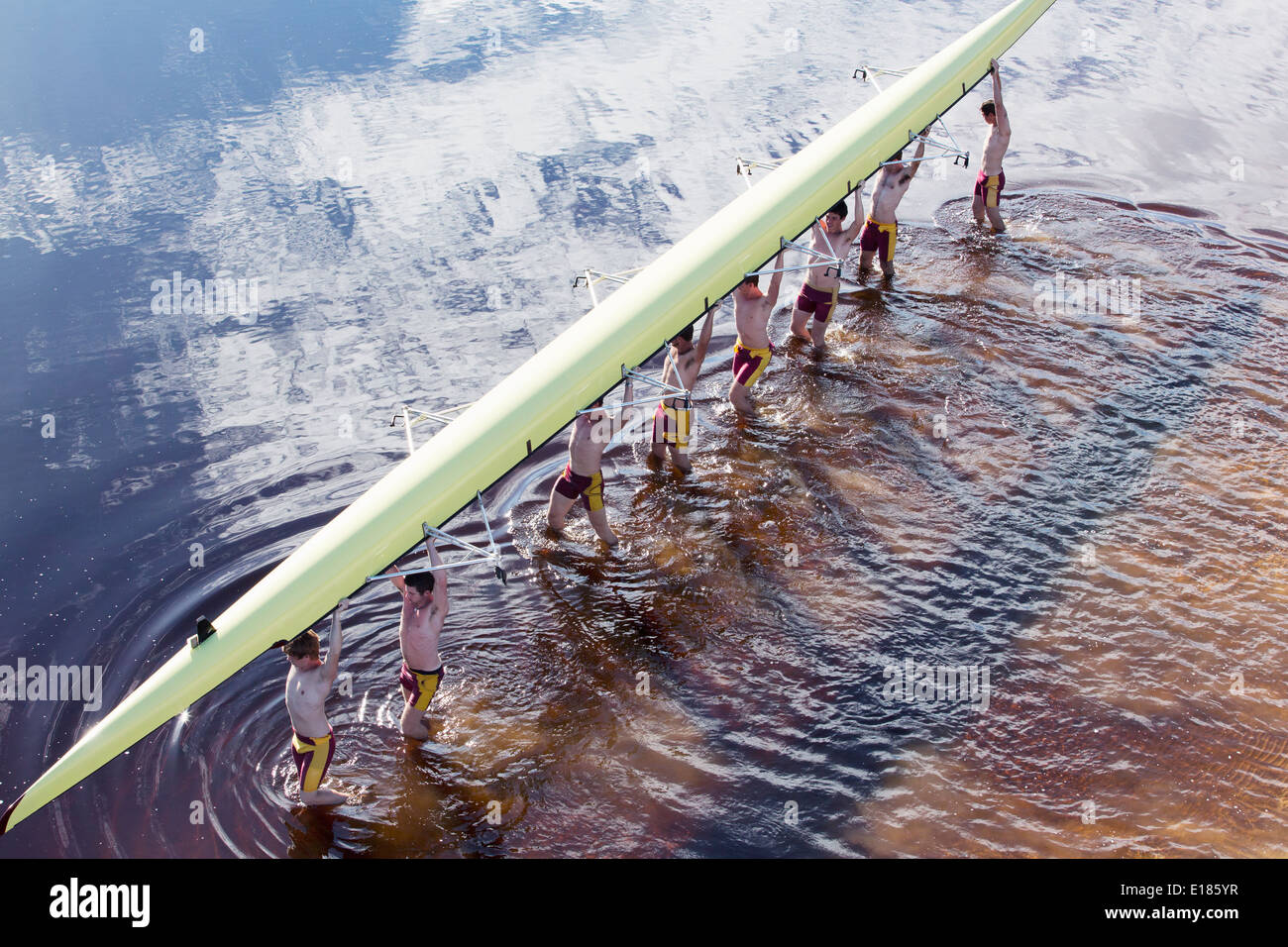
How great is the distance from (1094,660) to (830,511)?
2.81 m

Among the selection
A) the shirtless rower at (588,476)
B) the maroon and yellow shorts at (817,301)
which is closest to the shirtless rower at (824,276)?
the maroon and yellow shorts at (817,301)

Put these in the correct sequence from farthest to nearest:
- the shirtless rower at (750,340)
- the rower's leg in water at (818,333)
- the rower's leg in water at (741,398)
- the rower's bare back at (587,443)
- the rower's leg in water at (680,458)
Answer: the rower's leg in water at (818,333) → the rower's leg in water at (741,398) → the shirtless rower at (750,340) → the rower's leg in water at (680,458) → the rower's bare back at (587,443)

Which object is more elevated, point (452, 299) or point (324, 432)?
point (452, 299)

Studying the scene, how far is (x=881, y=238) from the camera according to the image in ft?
45.5

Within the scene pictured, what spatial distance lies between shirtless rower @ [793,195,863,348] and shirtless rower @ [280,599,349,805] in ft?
23.4

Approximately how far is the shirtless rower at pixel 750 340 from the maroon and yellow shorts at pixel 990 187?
4.70 m

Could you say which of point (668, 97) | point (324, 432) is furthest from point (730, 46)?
point (324, 432)

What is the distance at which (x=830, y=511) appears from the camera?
35.0 feet

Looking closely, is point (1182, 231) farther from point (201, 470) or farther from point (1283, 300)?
point (201, 470)

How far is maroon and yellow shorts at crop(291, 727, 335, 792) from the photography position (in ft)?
25.4

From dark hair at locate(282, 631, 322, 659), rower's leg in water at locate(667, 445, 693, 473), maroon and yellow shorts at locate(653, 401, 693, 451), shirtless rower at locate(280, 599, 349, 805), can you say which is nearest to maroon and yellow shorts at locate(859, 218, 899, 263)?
maroon and yellow shorts at locate(653, 401, 693, 451)

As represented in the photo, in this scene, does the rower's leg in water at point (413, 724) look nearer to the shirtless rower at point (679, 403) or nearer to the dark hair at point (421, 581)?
the dark hair at point (421, 581)

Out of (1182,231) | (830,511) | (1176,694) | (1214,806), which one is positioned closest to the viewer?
(1214,806)

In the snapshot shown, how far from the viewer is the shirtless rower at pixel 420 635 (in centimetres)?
798
